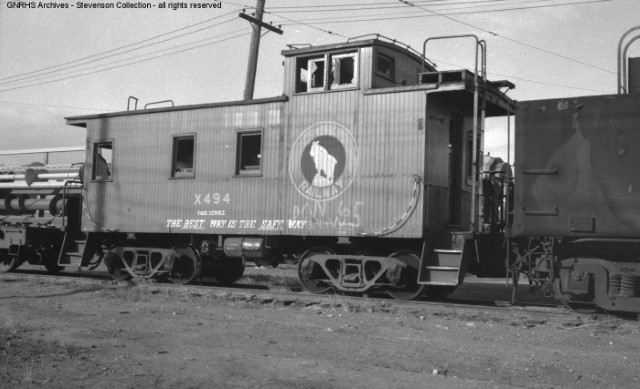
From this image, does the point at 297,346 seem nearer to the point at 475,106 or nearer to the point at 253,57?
the point at 475,106

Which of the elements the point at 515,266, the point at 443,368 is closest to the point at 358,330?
the point at 443,368

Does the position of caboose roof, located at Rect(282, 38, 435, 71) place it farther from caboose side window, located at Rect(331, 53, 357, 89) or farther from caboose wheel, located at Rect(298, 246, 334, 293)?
caboose wheel, located at Rect(298, 246, 334, 293)

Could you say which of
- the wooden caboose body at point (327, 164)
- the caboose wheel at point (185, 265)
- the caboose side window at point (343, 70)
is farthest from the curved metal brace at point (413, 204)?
the caboose wheel at point (185, 265)

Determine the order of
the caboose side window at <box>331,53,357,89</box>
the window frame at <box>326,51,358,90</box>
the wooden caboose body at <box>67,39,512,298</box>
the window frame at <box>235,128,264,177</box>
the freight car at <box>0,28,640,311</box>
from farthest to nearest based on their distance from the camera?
the window frame at <box>235,128,264,177</box> → the caboose side window at <box>331,53,357,89</box> → the window frame at <box>326,51,358,90</box> → the wooden caboose body at <box>67,39,512,298</box> → the freight car at <box>0,28,640,311</box>

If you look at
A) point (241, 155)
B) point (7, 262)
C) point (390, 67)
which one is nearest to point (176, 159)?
point (241, 155)

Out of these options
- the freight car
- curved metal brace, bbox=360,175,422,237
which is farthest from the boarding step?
curved metal brace, bbox=360,175,422,237

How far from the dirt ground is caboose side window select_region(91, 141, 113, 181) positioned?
15.6 feet

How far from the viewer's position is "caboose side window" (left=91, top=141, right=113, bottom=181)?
15.8 m

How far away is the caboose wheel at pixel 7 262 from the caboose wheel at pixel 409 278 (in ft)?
36.5

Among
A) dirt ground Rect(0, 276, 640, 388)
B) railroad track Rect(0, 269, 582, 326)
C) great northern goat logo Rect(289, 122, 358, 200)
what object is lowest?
dirt ground Rect(0, 276, 640, 388)

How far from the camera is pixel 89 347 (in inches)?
278

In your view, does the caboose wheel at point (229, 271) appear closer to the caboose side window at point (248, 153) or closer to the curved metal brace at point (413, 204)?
the caboose side window at point (248, 153)

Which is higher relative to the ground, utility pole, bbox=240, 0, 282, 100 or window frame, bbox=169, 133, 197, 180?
utility pole, bbox=240, 0, 282, 100

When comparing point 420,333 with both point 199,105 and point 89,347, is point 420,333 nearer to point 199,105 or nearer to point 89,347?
point 89,347
